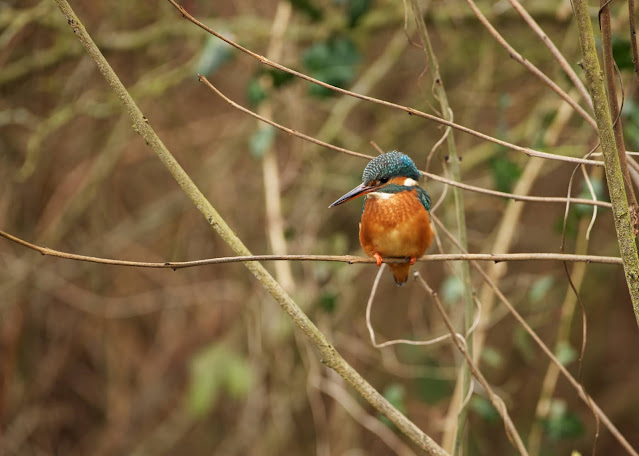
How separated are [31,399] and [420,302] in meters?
2.30

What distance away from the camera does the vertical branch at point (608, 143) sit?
37.8 inches

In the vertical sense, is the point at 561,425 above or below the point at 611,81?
below

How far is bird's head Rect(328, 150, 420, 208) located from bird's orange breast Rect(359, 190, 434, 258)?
0.03 meters

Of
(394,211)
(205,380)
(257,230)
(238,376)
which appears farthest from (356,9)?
(257,230)

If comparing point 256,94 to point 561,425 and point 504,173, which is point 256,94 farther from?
point 561,425

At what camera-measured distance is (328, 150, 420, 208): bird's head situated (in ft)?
5.32

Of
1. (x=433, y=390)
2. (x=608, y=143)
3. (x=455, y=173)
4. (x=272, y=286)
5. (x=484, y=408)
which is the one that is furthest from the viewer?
(x=433, y=390)

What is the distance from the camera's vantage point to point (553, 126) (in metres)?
2.50

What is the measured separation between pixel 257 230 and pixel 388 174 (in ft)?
8.73

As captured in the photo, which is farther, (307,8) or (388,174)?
(307,8)

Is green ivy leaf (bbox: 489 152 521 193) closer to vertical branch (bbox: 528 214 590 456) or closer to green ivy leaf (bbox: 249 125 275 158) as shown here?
vertical branch (bbox: 528 214 590 456)

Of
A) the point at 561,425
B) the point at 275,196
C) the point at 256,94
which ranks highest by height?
the point at 256,94

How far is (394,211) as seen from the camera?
1647 millimetres

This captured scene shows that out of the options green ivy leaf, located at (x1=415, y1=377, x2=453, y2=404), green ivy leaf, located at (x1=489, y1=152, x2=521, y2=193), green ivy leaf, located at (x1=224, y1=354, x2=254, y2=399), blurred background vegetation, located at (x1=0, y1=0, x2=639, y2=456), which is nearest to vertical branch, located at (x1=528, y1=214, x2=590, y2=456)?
blurred background vegetation, located at (x1=0, y1=0, x2=639, y2=456)
